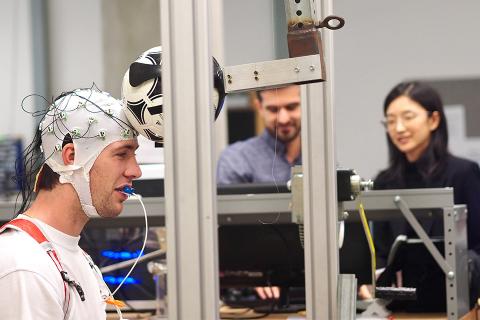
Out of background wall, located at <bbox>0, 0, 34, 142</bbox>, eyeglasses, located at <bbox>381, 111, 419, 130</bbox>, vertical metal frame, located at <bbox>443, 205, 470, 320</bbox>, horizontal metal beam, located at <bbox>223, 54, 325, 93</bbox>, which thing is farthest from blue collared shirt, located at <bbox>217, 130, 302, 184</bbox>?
background wall, located at <bbox>0, 0, 34, 142</bbox>

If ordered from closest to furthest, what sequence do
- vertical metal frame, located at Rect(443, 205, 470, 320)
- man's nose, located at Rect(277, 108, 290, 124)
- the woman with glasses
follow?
1. vertical metal frame, located at Rect(443, 205, 470, 320)
2. the woman with glasses
3. man's nose, located at Rect(277, 108, 290, 124)

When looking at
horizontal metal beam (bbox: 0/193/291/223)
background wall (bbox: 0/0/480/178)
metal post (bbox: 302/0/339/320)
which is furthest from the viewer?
background wall (bbox: 0/0/480/178)

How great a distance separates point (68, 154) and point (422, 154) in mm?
2031

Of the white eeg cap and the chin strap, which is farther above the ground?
the white eeg cap

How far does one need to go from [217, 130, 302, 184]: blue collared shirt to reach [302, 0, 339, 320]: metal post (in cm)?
193

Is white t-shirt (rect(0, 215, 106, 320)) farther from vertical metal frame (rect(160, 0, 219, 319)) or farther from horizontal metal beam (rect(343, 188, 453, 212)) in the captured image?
horizontal metal beam (rect(343, 188, 453, 212))

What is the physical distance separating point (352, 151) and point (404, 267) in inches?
136

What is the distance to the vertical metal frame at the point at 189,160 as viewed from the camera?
74.0 inches

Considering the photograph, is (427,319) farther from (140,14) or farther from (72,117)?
(140,14)

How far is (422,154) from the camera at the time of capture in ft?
13.0

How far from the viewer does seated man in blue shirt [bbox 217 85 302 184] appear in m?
4.40

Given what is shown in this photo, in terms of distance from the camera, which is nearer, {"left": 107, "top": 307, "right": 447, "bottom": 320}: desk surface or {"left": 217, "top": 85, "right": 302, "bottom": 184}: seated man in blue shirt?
{"left": 107, "top": 307, "right": 447, "bottom": 320}: desk surface

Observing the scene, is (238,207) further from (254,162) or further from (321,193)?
(254,162)

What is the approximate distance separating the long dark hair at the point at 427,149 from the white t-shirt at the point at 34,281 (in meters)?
2.00
